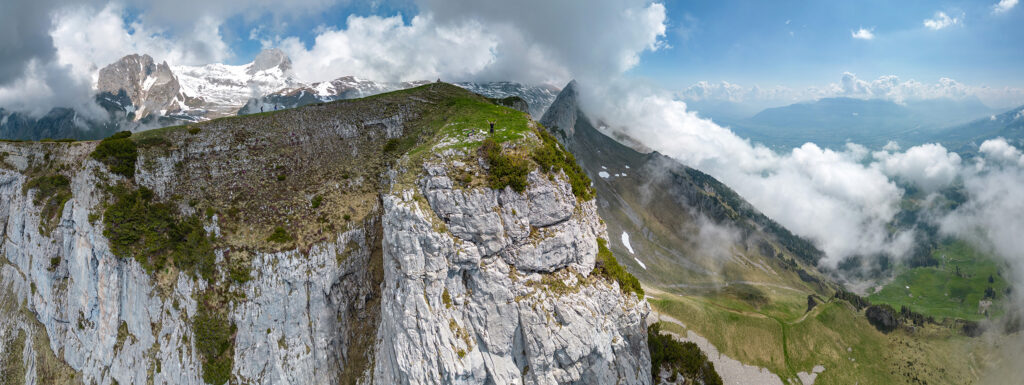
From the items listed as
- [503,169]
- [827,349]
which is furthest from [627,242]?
[503,169]

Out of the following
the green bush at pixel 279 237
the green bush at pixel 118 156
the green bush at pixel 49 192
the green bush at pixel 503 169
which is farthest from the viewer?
the green bush at pixel 49 192

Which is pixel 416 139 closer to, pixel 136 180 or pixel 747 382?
pixel 136 180

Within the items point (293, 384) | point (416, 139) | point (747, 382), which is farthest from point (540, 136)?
point (747, 382)

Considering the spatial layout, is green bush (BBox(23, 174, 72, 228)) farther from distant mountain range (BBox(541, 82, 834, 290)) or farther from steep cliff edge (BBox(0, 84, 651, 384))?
distant mountain range (BBox(541, 82, 834, 290))

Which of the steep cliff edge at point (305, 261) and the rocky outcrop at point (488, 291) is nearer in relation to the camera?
the rocky outcrop at point (488, 291)

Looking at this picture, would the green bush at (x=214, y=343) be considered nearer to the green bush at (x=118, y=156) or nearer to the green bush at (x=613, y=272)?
the green bush at (x=118, y=156)

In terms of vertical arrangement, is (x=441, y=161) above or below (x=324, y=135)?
below

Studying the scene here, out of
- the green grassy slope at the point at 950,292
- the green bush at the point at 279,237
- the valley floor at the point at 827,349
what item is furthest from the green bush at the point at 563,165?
the green grassy slope at the point at 950,292
